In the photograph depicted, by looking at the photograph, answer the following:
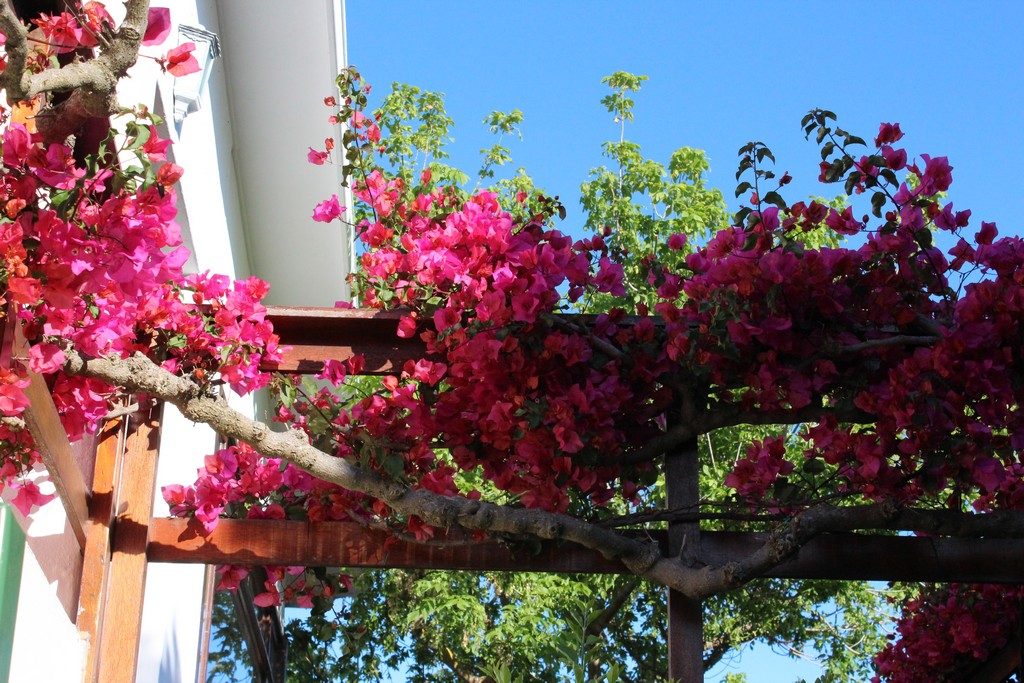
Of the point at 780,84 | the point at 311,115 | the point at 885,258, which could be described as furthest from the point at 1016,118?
the point at 885,258

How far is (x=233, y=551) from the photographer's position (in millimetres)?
3098

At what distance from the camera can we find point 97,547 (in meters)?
3.02

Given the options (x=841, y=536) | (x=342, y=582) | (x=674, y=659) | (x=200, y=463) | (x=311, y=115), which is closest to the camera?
(x=674, y=659)

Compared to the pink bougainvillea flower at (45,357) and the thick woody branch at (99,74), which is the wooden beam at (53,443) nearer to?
the pink bougainvillea flower at (45,357)

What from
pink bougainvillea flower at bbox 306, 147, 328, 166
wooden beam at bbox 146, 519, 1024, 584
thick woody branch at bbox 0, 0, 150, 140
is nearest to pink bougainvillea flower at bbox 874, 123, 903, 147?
wooden beam at bbox 146, 519, 1024, 584

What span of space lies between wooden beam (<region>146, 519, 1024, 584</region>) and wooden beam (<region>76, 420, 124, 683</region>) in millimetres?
124

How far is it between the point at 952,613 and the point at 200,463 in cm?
340

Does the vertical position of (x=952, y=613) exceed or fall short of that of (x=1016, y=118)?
it falls short

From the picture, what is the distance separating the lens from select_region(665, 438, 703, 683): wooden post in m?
2.89

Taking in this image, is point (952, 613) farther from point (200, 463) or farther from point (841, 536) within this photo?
point (200, 463)

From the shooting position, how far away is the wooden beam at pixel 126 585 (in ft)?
9.91

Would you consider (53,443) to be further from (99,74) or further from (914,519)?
(914,519)

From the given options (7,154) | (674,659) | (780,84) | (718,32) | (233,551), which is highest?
(718,32)

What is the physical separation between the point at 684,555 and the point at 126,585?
144 cm
